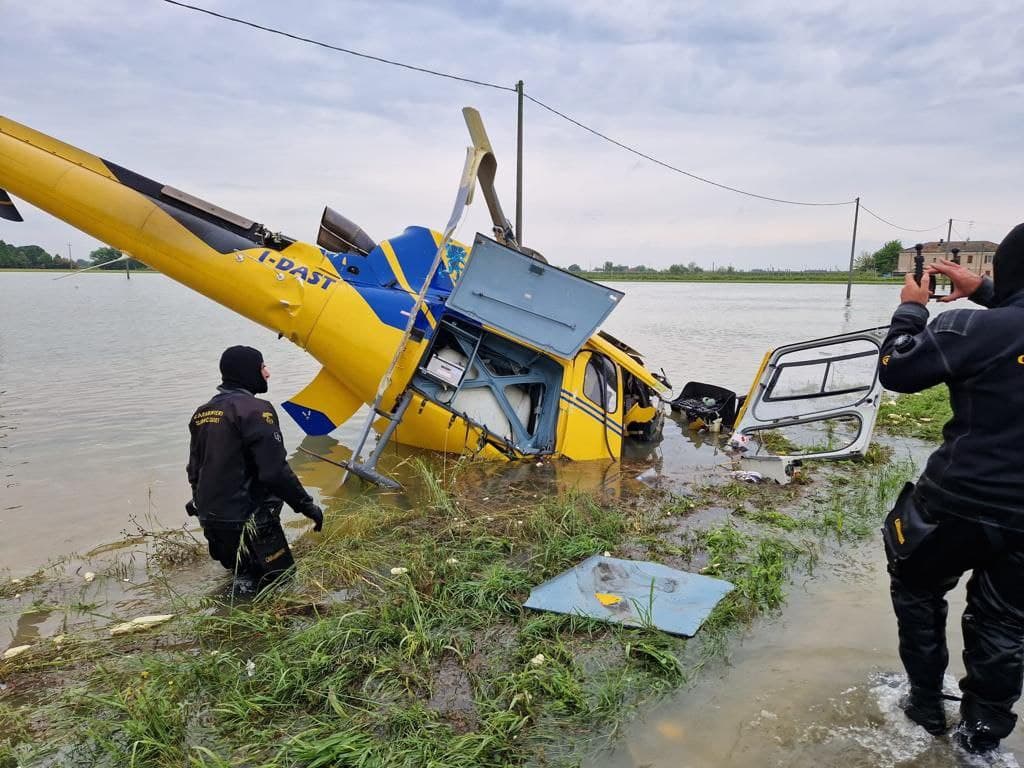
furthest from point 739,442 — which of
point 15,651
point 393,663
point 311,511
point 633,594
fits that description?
point 15,651

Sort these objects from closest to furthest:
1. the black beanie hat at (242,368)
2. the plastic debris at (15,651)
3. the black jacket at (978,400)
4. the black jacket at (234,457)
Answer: the black jacket at (978,400), the plastic debris at (15,651), the black jacket at (234,457), the black beanie hat at (242,368)

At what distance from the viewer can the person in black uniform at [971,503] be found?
2.40 m

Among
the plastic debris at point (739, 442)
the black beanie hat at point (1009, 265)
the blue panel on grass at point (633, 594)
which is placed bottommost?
the blue panel on grass at point (633, 594)

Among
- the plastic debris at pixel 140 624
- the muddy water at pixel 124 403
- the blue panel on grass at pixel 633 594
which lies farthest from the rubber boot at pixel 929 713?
the muddy water at pixel 124 403

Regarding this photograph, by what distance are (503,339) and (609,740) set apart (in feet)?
17.4

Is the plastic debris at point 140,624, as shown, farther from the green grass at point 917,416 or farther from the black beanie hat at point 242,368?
the green grass at point 917,416

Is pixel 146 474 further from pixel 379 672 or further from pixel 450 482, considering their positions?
pixel 379 672

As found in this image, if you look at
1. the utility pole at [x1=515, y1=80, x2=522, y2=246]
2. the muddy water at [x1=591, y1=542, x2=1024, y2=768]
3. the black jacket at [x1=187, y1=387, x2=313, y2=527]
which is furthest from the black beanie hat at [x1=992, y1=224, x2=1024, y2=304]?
the utility pole at [x1=515, y1=80, x2=522, y2=246]

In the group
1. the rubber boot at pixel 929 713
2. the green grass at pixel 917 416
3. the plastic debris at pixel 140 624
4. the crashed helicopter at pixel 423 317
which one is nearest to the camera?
the rubber boot at pixel 929 713

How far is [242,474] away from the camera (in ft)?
13.2

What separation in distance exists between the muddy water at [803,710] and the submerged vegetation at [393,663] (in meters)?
0.16

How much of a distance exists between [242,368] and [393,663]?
205 centimetres

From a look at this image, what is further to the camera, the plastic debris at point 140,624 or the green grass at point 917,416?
the green grass at point 917,416

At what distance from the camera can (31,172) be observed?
6.51m
